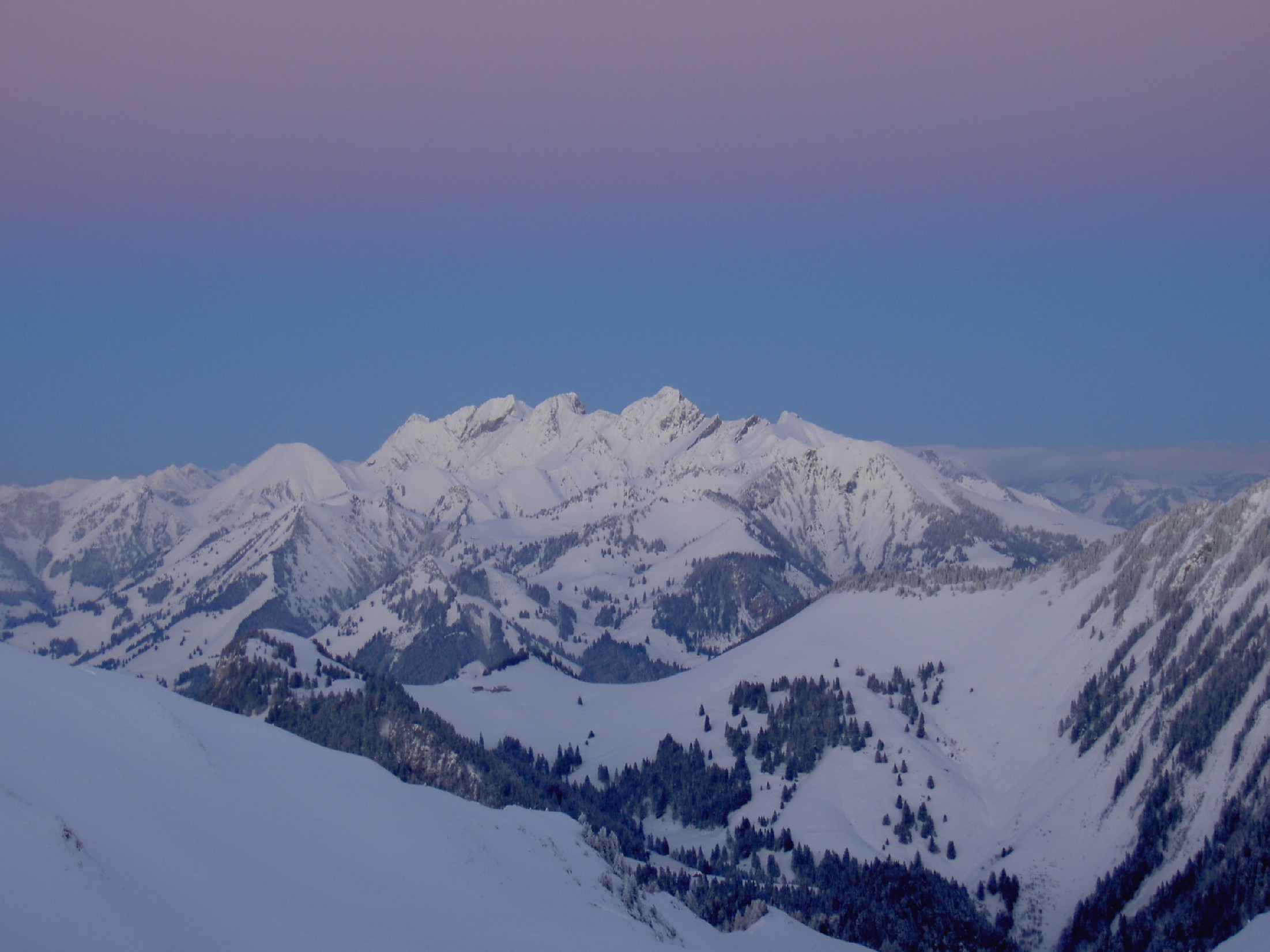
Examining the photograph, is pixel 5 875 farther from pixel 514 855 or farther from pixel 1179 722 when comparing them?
pixel 1179 722

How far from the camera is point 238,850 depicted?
49.8 metres

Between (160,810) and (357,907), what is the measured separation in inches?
475

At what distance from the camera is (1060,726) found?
151m

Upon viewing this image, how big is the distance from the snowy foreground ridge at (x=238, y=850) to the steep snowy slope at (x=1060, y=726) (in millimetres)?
64485

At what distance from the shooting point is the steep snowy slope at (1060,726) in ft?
378

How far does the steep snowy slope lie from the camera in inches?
4540

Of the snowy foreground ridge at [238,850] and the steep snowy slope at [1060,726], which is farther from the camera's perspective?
the steep snowy slope at [1060,726]

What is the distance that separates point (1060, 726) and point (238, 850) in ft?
458

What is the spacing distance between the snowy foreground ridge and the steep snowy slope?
64485 mm

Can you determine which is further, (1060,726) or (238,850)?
(1060,726)

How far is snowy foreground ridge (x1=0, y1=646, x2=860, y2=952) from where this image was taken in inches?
1553

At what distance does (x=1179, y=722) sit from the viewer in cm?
12094

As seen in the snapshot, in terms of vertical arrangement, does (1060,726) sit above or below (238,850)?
below

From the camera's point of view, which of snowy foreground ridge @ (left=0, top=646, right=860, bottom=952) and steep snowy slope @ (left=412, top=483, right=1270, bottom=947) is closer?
snowy foreground ridge @ (left=0, top=646, right=860, bottom=952)
